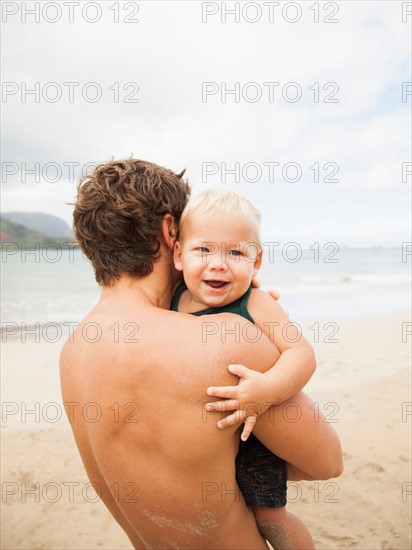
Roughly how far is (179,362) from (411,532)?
9.59 ft

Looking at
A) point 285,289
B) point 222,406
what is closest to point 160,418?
point 222,406

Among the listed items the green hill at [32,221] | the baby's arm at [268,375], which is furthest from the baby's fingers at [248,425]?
the green hill at [32,221]

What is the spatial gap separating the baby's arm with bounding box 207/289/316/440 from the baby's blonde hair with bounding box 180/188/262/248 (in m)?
0.32

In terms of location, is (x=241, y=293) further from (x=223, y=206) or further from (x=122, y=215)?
(x=122, y=215)

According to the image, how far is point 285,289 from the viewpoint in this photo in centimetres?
1848

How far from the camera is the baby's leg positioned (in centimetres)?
203

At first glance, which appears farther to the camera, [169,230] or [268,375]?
[169,230]

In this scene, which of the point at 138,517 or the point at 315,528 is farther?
the point at 315,528

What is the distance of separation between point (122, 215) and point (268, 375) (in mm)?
Result: 786

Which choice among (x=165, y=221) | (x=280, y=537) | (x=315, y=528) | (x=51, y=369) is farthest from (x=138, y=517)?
(x=51, y=369)

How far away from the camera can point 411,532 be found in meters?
3.53

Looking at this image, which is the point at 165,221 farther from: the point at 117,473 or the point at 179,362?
the point at 117,473

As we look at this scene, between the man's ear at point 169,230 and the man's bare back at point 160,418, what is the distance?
288 mm

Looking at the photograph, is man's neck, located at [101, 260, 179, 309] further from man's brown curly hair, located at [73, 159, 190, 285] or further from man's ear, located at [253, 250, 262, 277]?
man's ear, located at [253, 250, 262, 277]
